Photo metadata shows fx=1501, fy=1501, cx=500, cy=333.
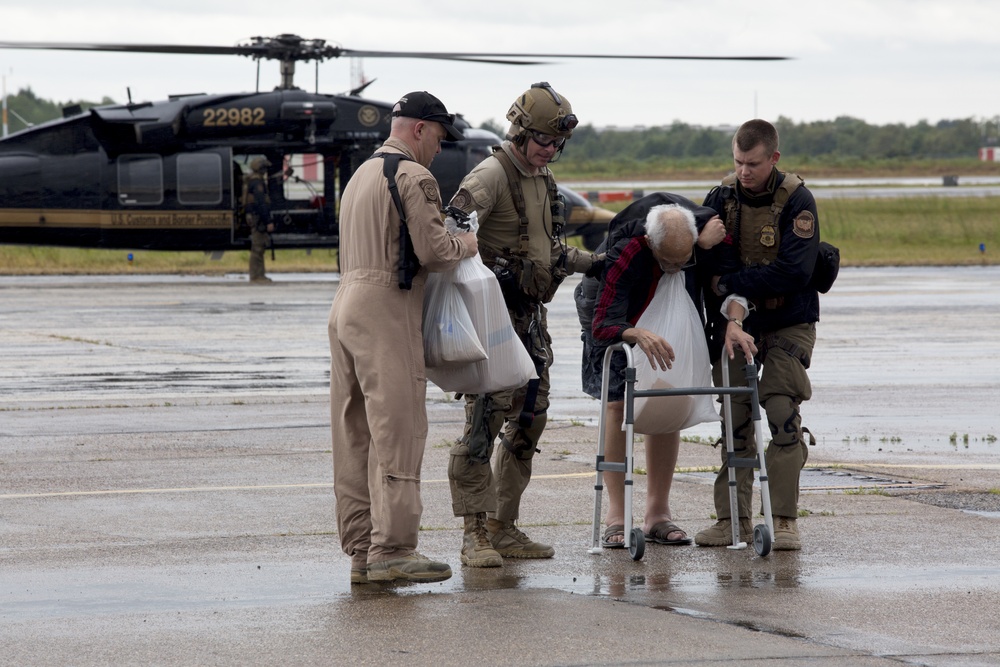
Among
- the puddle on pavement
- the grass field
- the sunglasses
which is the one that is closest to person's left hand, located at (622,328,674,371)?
the sunglasses

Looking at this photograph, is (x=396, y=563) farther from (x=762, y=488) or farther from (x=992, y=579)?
(x=992, y=579)

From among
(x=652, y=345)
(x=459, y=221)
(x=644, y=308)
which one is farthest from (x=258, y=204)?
(x=459, y=221)

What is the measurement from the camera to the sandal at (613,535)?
7004mm

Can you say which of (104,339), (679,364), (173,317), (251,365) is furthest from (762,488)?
(173,317)

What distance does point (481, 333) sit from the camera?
6.38m

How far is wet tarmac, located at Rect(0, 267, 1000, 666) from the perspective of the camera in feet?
17.0

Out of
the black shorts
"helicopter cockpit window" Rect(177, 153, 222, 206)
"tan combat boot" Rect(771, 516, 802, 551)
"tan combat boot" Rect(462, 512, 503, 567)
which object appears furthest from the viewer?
"helicopter cockpit window" Rect(177, 153, 222, 206)

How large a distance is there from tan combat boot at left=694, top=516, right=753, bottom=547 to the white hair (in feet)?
4.54

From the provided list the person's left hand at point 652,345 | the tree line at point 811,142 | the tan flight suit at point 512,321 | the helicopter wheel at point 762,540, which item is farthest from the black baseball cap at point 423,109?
the tree line at point 811,142

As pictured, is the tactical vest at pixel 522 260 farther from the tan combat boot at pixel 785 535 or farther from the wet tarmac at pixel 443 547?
the tan combat boot at pixel 785 535

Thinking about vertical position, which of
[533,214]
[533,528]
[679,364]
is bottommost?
[533,528]

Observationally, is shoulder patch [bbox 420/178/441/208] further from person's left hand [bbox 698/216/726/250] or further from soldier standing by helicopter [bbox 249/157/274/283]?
soldier standing by helicopter [bbox 249/157/274/283]

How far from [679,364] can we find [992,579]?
66.5 inches

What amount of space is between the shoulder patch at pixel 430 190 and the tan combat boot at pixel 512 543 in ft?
5.48
